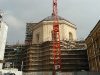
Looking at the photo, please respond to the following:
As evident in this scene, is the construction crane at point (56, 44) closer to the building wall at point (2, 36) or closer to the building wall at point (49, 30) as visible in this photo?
the building wall at point (49, 30)

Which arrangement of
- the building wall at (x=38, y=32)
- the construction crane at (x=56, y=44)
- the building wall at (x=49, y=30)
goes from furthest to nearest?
the building wall at (x=38, y=32)
the building wall at (x=49, y=30)
the construction crane at (x=56, y=44)

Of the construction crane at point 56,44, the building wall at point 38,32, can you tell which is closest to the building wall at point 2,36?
the building wall at point 38,32

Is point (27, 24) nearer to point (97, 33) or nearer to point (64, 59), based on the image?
point (64, 59)

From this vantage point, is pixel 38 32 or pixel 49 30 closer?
pixel 49 30

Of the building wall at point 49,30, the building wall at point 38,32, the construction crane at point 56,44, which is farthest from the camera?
the building wall at point 38,32

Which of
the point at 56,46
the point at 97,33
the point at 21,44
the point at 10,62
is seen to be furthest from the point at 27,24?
the point at 97,33

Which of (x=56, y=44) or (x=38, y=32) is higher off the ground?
(x=38, y=32)

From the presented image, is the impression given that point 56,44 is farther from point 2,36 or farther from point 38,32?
point 2,36

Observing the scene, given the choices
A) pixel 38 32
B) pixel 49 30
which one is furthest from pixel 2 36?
pixel 49 30

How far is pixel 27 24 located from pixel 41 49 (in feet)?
91.7

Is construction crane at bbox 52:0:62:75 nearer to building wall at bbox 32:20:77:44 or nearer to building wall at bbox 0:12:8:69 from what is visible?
building wall at bbox 32:20:77:44

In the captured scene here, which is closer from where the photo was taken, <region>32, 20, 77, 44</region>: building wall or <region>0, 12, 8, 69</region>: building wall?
<region>0, 12, 8, 69</region>: building wall

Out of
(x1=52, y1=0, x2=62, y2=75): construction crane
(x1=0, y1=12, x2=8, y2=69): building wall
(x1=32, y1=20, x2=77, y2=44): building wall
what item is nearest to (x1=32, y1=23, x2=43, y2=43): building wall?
(x1=32, y1=20, x2=77, y2=44): building wall

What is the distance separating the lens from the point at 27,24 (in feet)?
220
